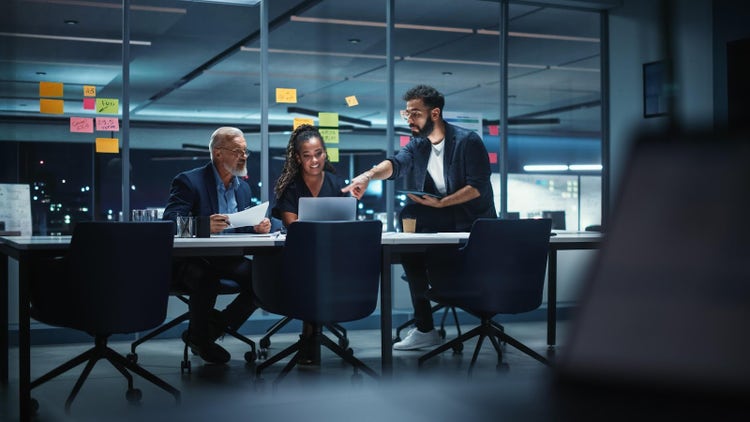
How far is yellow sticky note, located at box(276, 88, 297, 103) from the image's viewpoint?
5848 mm

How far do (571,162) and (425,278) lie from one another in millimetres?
3019

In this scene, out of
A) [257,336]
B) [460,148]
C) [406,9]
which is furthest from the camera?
[406,9]

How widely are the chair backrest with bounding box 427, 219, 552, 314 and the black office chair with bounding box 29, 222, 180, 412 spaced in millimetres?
1325

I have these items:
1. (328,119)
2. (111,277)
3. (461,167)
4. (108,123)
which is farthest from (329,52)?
(111,277)

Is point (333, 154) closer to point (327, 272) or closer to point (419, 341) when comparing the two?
point (419, 341)

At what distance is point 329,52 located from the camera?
276 inches

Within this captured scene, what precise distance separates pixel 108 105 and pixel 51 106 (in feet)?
1.27

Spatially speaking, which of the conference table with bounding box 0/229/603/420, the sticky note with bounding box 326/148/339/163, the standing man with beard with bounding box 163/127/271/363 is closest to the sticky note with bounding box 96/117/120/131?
the standing man with beard with bounding box 163/127/271/363

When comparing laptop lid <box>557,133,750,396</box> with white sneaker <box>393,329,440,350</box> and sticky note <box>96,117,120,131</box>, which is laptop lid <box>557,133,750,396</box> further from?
sticky note <box>96,117,120,131</box>

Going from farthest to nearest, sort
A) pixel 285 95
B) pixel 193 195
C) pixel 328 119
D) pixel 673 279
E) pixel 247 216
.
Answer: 1. pixel 328 119
2. pixel 285 95
3. pixel 193 195
4. pixel 247 216
5. pixel 673 279

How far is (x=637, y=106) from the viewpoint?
19.4 ft

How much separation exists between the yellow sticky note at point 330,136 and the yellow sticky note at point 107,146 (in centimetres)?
156

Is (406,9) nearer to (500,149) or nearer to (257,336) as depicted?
(500,149)

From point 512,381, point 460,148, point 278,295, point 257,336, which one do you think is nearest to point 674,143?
point 512,381
